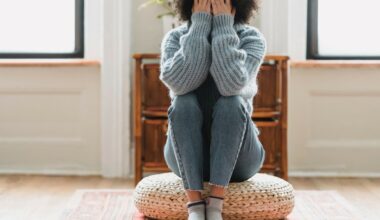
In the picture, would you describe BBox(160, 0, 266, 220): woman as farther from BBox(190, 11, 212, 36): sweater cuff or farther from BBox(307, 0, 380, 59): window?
BBox(307, 0, 380, 59): window

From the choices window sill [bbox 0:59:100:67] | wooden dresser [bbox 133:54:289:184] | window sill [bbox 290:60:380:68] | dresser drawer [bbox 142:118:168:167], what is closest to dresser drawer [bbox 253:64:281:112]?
wooden dresser [bbox 133:54:289:184]

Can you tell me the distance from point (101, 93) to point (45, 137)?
412mm

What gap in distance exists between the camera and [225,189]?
7.89 ft

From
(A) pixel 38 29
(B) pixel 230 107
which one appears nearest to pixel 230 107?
(B) pixel 230 107

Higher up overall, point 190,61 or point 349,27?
point 349,27

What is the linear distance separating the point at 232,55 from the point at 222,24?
6.6 inches

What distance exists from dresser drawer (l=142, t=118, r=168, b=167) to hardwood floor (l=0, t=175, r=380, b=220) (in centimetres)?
19

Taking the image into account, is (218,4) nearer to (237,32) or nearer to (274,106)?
(237,32)

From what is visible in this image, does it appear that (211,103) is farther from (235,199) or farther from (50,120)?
(50,120)

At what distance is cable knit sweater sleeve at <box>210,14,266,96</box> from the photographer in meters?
2.35

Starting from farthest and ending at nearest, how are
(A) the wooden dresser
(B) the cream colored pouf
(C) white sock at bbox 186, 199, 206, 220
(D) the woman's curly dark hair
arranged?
(A) the wooden dresser
(D) the woman's curly dark hair
(B) the cream colored pouf
(C) white sock at bbox 186, 199, 206, 220

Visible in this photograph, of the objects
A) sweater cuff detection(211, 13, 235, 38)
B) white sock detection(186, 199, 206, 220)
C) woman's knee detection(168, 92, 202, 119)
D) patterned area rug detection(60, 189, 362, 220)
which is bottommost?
patterned area rug detection(60, 189, 362, 220)

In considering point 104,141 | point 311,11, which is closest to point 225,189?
point 104,141

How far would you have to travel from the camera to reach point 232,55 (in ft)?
7.82
